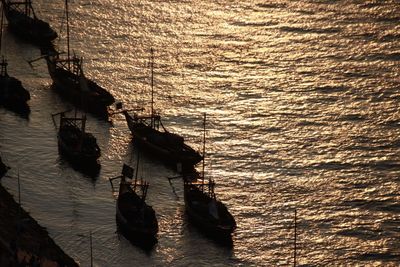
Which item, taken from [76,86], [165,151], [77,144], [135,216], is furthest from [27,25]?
[135,216]

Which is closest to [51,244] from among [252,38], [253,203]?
[253,203]

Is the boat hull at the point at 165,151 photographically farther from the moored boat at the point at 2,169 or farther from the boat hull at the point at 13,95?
the moored boat at the point at 2,169

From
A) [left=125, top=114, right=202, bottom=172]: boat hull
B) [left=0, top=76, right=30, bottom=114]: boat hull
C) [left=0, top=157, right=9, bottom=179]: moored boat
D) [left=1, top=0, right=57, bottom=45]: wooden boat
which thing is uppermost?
[left=1, top=0, right=57, bottom=45]: wooden boat

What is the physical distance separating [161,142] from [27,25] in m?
39.5

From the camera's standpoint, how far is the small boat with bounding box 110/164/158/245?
141 m

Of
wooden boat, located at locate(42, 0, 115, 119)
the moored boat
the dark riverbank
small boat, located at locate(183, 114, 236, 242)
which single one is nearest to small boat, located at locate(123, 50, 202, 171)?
wooden boat, located at locate(42, 0, 115, 119)

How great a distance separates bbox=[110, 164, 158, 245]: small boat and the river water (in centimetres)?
133

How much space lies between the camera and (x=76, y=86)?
→ 17425 centimetres

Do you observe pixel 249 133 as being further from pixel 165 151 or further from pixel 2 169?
pixel 2 169

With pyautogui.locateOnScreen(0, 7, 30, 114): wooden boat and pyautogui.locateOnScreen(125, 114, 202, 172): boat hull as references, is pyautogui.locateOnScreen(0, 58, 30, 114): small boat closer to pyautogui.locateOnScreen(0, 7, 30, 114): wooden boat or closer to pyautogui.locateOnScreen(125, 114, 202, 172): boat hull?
pyautogui.locateOnScreen(0, 7, 30, 114): wooden boat

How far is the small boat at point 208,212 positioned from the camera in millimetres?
141875

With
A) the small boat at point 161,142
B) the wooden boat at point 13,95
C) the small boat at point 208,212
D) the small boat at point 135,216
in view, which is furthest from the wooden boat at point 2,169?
the small boat at point 208,212

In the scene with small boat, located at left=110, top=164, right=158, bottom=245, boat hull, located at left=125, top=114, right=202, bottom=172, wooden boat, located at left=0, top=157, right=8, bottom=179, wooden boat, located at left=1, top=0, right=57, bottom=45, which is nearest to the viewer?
small boat, located at left=110, top=164, right=158, bottom=245

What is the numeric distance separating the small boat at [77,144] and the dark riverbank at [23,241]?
1114 centimetres
